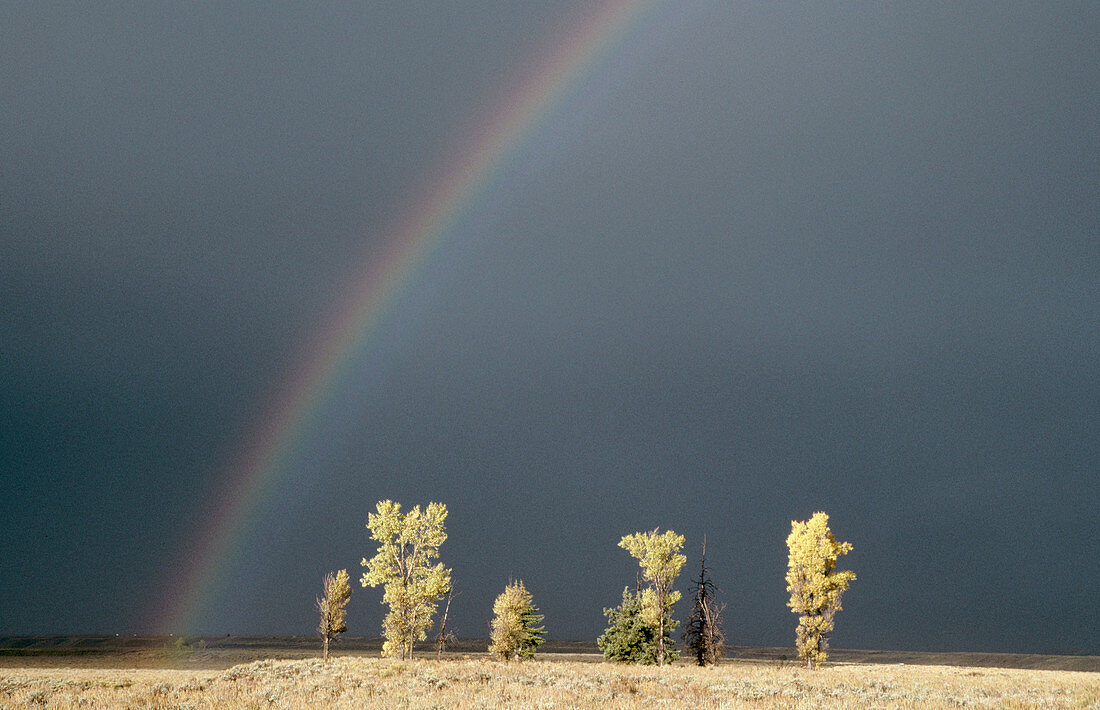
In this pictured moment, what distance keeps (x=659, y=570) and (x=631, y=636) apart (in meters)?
5.83

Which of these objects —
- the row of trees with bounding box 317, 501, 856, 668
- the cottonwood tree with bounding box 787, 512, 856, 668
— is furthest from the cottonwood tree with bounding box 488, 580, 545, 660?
the cottonwood tree with bounding box 787, 512, 856, 668

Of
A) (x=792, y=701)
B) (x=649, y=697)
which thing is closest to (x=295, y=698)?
(x=649, y=697)

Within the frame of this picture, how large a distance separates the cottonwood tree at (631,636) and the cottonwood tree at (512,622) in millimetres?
7614

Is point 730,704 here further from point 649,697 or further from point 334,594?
point 334,594

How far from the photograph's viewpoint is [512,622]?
5941 cm

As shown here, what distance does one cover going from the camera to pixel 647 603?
57.1 metres

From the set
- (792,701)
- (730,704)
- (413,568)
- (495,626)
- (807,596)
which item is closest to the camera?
(730,704)

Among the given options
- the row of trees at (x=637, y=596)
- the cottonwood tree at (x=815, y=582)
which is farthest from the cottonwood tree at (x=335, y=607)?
the cottonwood tree at (x=815, y=582)

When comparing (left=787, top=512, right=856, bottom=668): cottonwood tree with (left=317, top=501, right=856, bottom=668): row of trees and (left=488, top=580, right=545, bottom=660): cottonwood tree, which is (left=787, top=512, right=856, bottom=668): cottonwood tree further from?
(left=488, top=580, right=545, bottom=660): cottonwood tree

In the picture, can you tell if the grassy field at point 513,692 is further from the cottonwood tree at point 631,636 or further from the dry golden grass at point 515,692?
the cottonwood tree at point 631,636

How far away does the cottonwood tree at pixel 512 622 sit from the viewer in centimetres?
5922

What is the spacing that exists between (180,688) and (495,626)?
3444 cm

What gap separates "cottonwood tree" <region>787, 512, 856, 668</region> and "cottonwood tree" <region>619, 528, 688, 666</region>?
370 inches

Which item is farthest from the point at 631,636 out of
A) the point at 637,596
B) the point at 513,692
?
the point at 513,692
